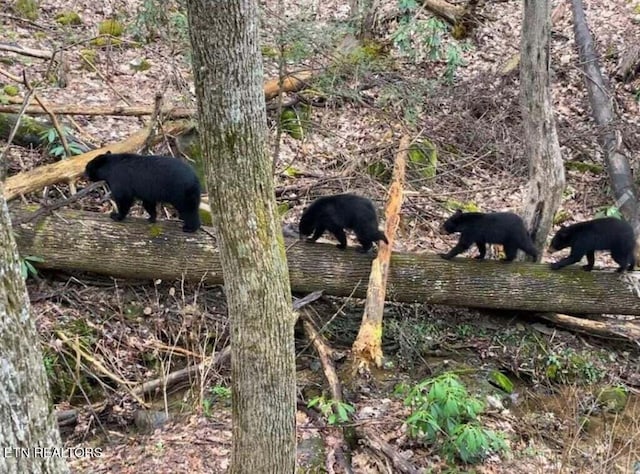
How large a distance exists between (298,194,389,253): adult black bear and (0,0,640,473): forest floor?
961 mm

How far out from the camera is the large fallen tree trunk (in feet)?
24.5

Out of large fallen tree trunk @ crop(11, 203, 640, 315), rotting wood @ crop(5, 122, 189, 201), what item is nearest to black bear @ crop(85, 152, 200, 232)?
large fallen tree trunk @ crop(11, 203, 640, 315)

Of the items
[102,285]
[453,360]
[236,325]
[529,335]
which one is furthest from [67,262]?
[529,335]

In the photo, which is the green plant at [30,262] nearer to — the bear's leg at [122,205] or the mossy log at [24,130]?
the bear's leg at [122,205]

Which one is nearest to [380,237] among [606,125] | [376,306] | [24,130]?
[376,306]

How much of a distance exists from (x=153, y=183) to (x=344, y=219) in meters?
2.33

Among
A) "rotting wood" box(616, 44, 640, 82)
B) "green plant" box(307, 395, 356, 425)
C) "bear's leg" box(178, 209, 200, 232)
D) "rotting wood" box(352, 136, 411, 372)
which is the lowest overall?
"green plant" box(307, 395, 356, 425)

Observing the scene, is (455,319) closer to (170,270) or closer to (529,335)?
(529,335)

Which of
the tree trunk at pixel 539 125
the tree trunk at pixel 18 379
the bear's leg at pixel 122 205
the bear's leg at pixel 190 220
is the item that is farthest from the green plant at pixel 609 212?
the tree trunk at pixel 18 379

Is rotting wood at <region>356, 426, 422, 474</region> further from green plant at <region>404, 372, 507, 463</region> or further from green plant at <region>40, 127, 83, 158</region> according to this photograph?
green plant at <region>40, 127, 83, 158</region>

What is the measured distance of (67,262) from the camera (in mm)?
7504

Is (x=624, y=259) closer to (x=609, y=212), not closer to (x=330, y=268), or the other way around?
(x=609, y=212)

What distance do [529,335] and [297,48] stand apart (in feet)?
16.1

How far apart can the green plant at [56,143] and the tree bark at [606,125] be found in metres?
8.37
